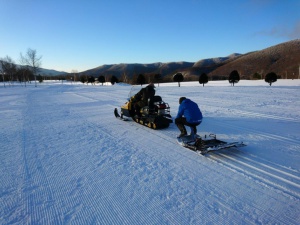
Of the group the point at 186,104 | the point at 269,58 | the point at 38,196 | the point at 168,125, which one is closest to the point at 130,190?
the point at 38,196

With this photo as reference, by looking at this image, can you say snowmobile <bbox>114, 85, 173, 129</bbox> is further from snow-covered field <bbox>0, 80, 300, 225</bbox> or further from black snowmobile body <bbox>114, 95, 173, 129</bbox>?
Answer: snow-covered field <bbox>0, 80, 300, 225</bbox>

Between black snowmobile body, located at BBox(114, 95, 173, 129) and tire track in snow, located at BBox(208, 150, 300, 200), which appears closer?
tire track in snow, located at BBox(208, 150, 300, 200)

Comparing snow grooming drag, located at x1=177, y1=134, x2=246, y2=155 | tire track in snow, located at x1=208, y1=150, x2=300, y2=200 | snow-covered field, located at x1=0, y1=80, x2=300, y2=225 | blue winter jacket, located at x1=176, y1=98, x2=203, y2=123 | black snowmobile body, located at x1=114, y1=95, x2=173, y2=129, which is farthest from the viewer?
black snowmobile body, located at x1=114, y1=95, x2=173, y2=129

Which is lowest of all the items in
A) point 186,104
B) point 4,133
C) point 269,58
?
point 4,133

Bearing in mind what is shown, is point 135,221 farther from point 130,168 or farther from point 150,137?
point 150,137

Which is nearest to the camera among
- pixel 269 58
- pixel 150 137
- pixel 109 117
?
pixel 150 137

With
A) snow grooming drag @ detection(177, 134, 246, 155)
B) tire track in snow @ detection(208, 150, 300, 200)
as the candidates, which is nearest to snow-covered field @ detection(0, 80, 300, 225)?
tire track in snow @ detection(208, 150, 300, 200)

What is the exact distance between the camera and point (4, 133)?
814 centimetres

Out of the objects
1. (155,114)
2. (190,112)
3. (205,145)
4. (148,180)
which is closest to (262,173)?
(205,145)

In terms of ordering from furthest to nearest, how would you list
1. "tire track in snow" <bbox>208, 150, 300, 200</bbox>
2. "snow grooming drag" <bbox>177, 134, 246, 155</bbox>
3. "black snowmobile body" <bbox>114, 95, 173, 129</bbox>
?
1. "black snowmobile body" <bbox>114, 95, 173, 129</bbox>
2. "snow grooming drag" <bbox>177, 134, 246, 155</bbox>
3. "tire track in snow" <bbox>208, 150, 300, 200</bbox>

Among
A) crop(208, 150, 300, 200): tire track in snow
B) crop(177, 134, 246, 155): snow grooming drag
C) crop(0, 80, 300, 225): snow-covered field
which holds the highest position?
crop(177, 134, 246, 155): snow grooming drag

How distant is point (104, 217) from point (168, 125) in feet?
16.9

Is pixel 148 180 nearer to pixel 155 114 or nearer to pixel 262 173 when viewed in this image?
pixel 262 173

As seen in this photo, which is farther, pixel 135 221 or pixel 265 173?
pixel 265 173
